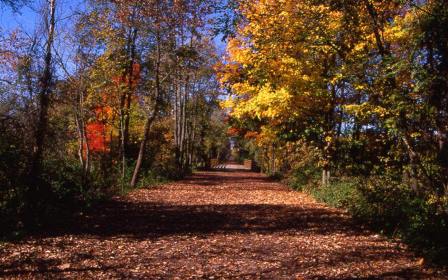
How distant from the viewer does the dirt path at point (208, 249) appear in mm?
6598

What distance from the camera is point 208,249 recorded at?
8078 mm

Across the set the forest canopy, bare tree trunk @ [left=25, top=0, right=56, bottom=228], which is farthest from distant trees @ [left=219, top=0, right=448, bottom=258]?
bare tree trunk @ [left=25, top=0, right=56, bottom=228]

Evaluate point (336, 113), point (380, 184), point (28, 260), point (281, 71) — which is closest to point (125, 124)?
point (281, 71)

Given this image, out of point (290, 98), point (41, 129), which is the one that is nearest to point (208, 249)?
point (41, 129)

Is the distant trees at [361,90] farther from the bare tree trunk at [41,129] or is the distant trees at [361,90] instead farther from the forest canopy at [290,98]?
the bare tree trunk at [41,129]

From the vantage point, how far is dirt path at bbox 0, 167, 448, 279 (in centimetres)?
660

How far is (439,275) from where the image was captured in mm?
6594

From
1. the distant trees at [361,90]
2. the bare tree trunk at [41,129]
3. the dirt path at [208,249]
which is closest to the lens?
the dirt path at [208,249]

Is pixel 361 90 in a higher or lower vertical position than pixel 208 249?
higher

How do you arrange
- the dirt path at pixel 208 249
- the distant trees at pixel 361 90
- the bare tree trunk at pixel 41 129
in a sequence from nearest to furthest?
the dirt path at pixel 208 249, the distant trees at pixel 361 90, the bare tree trunk at pixel 41 129

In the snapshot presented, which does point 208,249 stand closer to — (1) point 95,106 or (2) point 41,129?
(2) point 41,129

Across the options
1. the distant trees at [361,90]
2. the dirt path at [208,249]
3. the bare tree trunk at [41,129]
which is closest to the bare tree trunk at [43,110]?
the bare tree trunk at [41,129]

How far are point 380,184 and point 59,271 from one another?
8.25 meters

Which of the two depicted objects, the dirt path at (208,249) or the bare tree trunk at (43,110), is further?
the bare tree trunk at (43,110)
